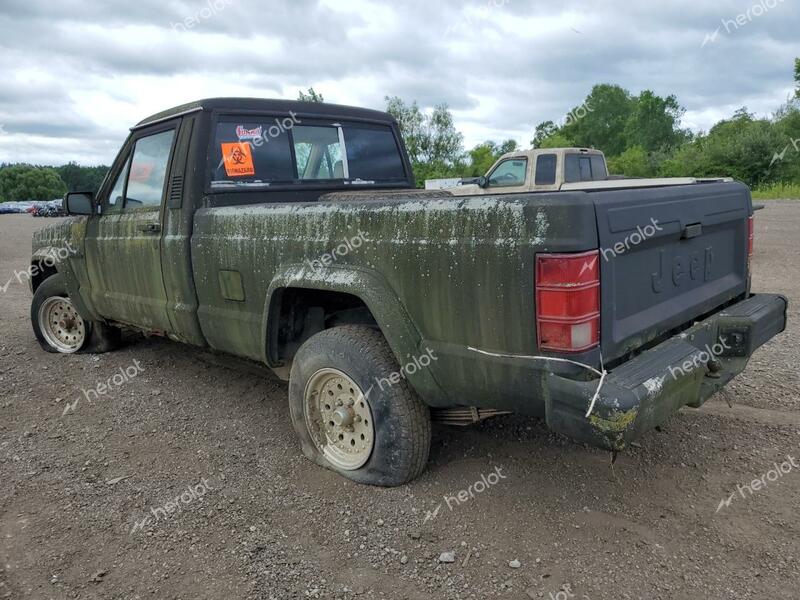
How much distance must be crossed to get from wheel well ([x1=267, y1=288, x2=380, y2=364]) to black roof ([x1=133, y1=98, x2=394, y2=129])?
1415mm

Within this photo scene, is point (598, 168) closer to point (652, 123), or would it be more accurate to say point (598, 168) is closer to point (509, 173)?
point (509, 173)

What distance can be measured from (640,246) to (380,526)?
5.57 ft

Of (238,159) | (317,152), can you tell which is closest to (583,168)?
(317,152)

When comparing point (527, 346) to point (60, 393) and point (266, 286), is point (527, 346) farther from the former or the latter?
point (60, 393)

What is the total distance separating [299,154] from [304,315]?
127 centimetres

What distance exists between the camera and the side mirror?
15.2ft

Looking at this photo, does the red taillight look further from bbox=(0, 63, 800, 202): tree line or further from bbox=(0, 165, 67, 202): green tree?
bbox=(0, 165, 67, 202): green tree

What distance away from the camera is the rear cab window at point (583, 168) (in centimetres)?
1117

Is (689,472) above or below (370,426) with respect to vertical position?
below

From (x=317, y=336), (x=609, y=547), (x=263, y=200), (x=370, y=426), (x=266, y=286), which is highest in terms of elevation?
(x=263, y=200)

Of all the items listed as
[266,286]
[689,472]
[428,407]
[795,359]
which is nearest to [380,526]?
[428,407]

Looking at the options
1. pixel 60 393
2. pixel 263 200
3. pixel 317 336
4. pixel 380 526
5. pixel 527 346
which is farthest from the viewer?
pixel 60 393

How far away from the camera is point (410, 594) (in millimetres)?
2443

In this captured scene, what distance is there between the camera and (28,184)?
86.7 m
